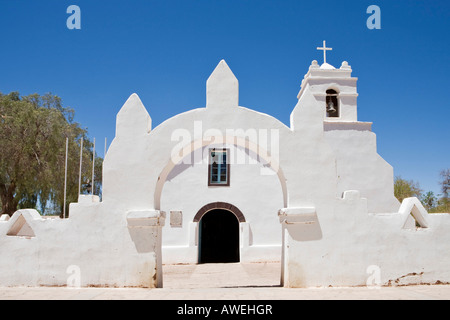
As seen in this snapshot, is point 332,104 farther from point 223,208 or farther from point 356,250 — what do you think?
point 356,250

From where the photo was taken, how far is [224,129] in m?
5.88

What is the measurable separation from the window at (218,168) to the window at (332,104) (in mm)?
4063

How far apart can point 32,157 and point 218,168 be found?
30.6 ft

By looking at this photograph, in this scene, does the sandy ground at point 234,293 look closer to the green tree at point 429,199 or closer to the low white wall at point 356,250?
the low white wall at point 356,250

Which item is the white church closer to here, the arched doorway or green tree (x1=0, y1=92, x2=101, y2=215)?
the arched doorway

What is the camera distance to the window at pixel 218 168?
13.8m

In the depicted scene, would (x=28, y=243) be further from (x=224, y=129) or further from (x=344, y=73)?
(x=344, y=73)

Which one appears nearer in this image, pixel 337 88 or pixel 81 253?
pixel 81 253

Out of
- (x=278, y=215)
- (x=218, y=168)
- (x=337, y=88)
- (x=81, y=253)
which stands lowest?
(x=81, y=253)

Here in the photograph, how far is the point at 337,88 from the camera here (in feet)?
41.4

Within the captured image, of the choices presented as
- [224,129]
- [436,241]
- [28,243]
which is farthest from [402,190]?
[28,243]

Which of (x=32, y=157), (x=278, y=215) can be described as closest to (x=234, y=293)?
(x=278, y=215)

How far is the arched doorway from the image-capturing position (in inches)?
547
